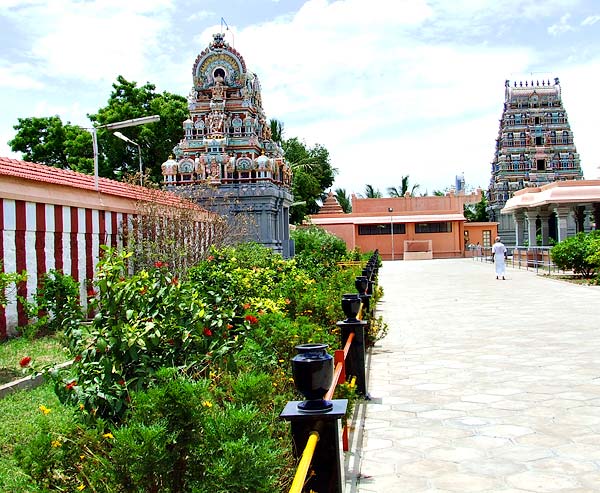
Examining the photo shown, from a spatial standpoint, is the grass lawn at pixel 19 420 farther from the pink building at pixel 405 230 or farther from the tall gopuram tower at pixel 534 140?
the tall gopuram tower at pixel 534 140

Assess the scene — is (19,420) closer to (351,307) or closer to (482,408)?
(351,307)

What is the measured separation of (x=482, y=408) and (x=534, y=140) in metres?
46.7

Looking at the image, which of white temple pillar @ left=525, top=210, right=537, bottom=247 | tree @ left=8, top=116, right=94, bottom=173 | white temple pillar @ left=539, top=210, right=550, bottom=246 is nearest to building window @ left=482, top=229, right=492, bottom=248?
white temple pillar @ left=539, top=210, right=550, bottom=246

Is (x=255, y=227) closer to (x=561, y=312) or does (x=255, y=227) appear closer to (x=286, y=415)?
(x=561, y=312)

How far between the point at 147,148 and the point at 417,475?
31624 mm

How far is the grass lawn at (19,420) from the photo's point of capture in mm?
3530

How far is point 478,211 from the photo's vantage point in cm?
5597

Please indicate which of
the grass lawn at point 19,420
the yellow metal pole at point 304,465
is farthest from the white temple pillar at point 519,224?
the yellow metal pole at point 304,465

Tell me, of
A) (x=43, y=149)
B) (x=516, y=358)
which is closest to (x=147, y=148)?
(x=43, y=149)

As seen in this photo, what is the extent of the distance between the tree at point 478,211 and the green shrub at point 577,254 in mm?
32357

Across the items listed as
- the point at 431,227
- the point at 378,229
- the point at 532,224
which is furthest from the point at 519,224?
the point at 378,229

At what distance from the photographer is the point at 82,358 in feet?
12.2

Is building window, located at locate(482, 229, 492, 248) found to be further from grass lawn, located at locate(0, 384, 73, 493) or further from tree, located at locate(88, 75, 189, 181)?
grass lawn, located at locate(0, 384, 73, 493)

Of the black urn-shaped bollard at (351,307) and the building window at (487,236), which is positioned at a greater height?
the building window at (487,236)
